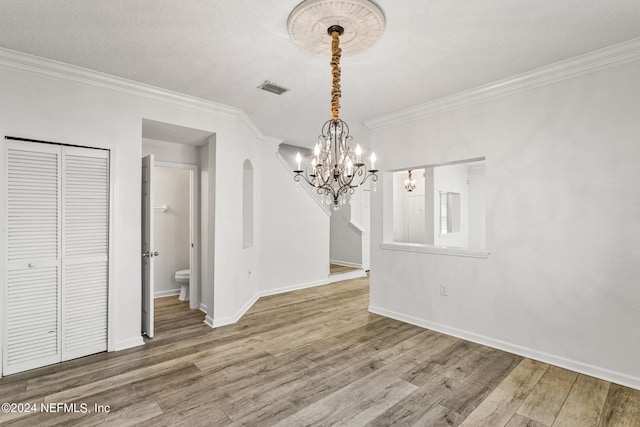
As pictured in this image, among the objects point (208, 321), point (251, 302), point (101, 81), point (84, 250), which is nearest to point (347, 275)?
point (251, 302)

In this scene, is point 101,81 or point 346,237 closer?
point 101,81

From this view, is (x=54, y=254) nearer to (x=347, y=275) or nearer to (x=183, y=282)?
(x=183, y=282)

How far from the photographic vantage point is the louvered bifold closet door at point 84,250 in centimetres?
294

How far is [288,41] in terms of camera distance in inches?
97.5


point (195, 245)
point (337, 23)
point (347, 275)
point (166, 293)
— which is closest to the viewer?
point (337, 23)

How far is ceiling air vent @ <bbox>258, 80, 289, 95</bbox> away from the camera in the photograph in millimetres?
3260

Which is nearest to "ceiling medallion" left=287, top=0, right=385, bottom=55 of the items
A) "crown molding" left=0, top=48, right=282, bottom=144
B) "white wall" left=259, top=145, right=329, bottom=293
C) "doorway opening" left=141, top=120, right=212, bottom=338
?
"crown molding" left=0, top=48, right=282, bottom=144

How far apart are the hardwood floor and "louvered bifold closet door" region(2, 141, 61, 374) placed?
8.4 inches

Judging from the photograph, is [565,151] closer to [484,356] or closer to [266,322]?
[484,356]

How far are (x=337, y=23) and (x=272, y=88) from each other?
1.38 meters

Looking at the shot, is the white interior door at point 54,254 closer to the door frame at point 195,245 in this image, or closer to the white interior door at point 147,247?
the white interior door at point 147,247

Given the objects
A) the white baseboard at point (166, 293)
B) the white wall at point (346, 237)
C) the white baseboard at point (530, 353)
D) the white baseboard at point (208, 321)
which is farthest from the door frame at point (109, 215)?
the white wall at point (346, 237)

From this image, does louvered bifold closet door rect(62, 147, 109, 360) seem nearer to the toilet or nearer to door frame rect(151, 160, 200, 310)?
door frame rect(151, 160, 200, 310)

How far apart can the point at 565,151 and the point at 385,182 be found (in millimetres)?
2010
